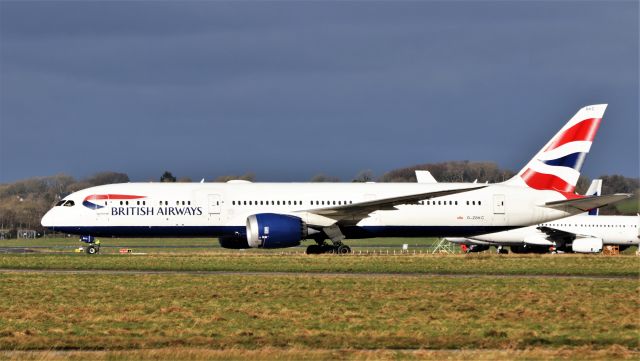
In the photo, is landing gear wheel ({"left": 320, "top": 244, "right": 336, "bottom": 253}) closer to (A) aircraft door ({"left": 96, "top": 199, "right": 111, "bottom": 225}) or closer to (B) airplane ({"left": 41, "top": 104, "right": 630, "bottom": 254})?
(B) airplane ({"left": 41, "top": 104, "right": 630, "bottom": 254})

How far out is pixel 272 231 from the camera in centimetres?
5181

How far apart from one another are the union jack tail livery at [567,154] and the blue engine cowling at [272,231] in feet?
51.8

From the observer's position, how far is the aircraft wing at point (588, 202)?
55031mm

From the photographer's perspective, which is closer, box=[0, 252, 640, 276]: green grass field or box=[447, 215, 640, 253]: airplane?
box=[0, 252, 640, 276]: green grass field

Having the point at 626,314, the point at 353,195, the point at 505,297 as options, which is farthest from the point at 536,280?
the point at 353,195

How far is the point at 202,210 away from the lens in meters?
54.3

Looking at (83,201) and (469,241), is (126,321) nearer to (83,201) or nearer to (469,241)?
(83,201)

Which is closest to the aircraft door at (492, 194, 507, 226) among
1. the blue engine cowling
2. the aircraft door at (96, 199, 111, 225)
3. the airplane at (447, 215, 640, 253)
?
the airplane at (447, 215, 640, 253)

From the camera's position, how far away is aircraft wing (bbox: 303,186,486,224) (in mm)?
53594

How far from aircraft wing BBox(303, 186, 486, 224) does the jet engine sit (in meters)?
20.1

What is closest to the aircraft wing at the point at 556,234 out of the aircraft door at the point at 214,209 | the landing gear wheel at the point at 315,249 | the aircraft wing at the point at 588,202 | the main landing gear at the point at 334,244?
the aircraft wing at the point at 588,202

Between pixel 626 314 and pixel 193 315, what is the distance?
10.8 m

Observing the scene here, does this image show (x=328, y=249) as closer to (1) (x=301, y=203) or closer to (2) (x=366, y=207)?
(1) (x=301, y=203)

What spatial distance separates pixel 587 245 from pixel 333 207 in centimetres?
2668
